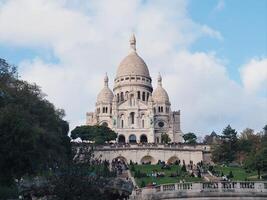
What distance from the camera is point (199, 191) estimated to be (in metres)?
28.8

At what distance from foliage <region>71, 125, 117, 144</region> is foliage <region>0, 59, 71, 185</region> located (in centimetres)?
2481

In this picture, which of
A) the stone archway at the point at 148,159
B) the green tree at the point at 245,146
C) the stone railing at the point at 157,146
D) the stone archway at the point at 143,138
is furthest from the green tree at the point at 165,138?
the green tree at the point at 245,146

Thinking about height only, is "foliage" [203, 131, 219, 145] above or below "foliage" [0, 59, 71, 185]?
above

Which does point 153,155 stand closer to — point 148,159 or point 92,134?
point 148,159

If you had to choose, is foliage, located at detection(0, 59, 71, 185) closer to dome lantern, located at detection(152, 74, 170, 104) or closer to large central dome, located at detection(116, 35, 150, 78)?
dome lantern, located at detection(152, 74, 170, 104)

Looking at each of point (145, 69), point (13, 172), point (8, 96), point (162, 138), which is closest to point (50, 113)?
point (8, 96)

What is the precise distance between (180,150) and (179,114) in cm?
3456

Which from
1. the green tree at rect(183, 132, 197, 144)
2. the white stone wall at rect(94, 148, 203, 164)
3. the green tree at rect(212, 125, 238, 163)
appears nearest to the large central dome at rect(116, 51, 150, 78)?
the green tree at rect(183, 132, 197, 144)

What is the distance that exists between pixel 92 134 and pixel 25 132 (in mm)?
59700

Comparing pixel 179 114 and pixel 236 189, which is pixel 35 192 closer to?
pixel 236 189

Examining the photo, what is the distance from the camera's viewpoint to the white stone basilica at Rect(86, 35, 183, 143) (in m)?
114

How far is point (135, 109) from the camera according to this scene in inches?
4564

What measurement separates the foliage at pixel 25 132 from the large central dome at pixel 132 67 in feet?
181

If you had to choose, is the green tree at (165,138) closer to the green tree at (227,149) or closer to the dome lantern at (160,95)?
the dome lantern at (160,95)
